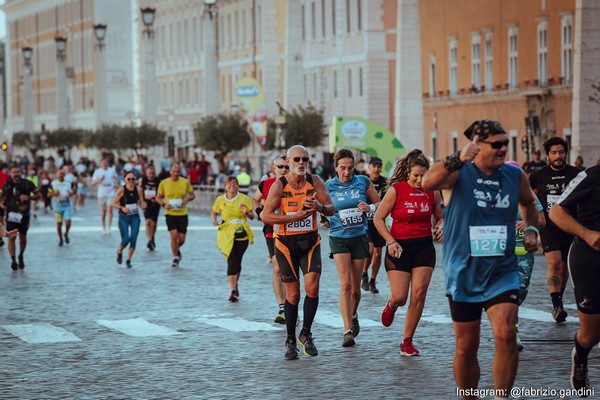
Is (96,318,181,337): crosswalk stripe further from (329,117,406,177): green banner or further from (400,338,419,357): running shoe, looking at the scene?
(329,117,406,177): green banner

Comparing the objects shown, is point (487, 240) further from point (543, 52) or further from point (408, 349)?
point (543, 52)

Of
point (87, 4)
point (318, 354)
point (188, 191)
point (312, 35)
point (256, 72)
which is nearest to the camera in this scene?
point (318, 354)

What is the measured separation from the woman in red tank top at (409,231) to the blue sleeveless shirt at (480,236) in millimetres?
4088

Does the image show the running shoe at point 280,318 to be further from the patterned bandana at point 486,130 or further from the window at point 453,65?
the window at point 453,65

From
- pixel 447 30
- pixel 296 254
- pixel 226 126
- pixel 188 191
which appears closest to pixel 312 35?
pixel 226 126

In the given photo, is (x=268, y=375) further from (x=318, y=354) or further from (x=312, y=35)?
(x=312, y=35)

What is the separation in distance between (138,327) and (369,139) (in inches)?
896

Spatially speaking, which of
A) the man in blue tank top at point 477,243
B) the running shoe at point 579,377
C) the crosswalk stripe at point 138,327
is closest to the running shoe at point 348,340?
the crosswalk stripe at point 138,327

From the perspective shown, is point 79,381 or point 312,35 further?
point 312,35

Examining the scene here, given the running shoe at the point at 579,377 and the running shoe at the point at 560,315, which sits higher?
the running shoe at the point at 579,377

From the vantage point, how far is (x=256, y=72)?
3617 inches

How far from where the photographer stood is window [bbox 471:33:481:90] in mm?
57781

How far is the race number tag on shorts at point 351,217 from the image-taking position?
624 inches

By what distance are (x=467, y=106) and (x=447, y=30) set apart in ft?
12.3
